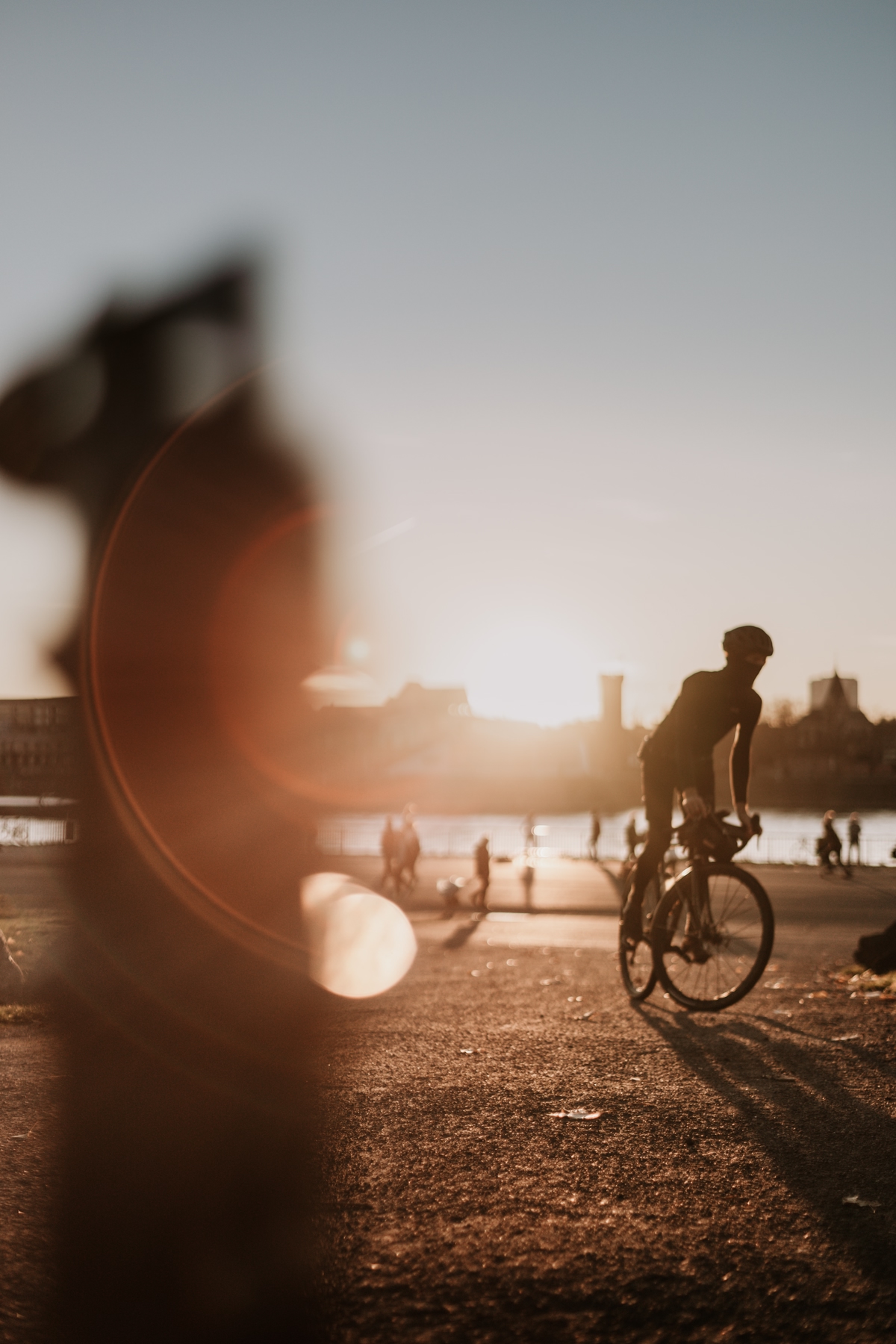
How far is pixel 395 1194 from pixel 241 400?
10.5 metres

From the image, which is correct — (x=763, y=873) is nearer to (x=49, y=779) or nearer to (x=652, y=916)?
(x=49, y=779)

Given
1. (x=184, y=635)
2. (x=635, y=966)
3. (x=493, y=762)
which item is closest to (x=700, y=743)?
(x=635, y=966)

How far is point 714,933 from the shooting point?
17.8 ft

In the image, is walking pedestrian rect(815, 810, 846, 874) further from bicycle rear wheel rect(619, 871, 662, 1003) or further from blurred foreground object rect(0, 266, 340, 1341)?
bicycle rear wheel rect(619, 871, 662, 1003)

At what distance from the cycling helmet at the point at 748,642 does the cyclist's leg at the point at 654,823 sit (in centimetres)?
75

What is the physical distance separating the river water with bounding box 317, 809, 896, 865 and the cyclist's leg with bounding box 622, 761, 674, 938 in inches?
861

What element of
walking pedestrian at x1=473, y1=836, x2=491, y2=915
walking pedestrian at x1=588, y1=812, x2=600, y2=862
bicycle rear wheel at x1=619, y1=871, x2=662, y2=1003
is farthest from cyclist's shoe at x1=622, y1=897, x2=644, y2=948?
walking pedestrian at x1=588, y1=812, x2=600, y2=862

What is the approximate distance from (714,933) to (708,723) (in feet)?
3.51

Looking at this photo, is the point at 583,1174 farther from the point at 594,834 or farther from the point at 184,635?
the point at 594,834

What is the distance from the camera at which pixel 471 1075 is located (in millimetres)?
4312

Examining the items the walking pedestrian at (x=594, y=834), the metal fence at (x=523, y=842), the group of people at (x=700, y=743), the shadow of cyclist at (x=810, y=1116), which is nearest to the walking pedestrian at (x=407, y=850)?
the metal fence at (x=523, y=842)

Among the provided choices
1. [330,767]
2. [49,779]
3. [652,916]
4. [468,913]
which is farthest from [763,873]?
[652,916]

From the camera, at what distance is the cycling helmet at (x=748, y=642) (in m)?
5.36

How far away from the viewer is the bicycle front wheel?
5297 millimetres
